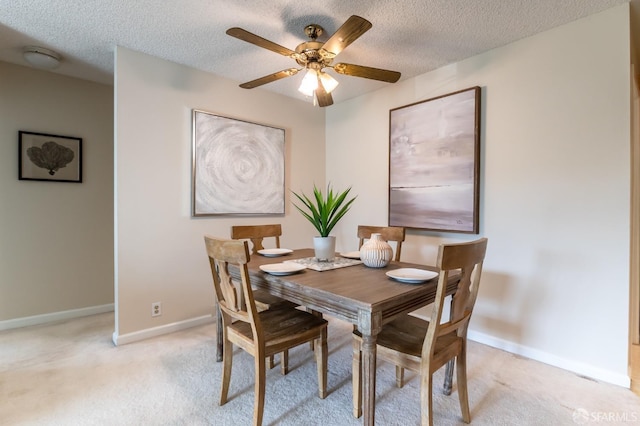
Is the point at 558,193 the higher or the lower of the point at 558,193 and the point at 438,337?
the higher

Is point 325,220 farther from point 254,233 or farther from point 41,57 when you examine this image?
point 41,57

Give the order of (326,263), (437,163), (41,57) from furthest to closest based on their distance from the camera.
Answer: (437,163)
(41,57)
(326,263)

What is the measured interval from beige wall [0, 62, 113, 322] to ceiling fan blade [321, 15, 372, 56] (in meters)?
2.75

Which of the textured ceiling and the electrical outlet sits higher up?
the textured ceiling

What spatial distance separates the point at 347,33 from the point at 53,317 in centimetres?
363

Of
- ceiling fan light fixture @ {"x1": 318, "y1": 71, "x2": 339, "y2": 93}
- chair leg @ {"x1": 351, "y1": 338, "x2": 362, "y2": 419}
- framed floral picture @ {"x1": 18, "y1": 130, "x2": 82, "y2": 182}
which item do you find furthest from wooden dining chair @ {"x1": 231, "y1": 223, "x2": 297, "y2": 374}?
framed floral picture @ {"x1": 18, "y1": 130, "x2": 82, "y2": 182}

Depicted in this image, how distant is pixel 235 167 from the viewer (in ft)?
10.3

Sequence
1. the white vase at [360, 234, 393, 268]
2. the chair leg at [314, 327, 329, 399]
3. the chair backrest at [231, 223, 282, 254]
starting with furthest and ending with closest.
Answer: the chair backrest at [231, 223, 282, 254] → the white vase at [360, 234, 393, 268] → the chair leg at [314, 327, 329, 399]

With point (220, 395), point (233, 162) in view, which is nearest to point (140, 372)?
point (220, 395)

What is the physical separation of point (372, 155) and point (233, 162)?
1.53 meters

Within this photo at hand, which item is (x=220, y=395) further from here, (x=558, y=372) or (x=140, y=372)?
(x=558, y=372)

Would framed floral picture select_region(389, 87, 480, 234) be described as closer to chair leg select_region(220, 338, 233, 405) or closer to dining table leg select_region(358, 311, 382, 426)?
dining table leg select_region(358, 311, 382, 426)

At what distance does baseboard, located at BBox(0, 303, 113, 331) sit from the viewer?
2751mm

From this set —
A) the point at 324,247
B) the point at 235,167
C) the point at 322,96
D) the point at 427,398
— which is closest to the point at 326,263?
the point at 324,247
